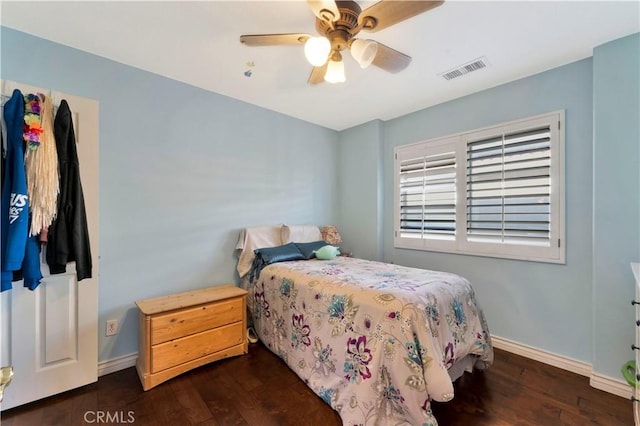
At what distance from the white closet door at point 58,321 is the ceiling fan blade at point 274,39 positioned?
1354 mm

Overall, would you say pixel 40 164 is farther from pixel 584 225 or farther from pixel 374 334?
pixel 584 225

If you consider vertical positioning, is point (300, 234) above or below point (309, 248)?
above

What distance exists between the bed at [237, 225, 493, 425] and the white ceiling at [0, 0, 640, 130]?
68.8 inches

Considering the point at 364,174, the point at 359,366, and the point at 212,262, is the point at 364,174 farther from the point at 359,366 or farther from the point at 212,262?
the point at 359,366

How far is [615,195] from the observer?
1922mm

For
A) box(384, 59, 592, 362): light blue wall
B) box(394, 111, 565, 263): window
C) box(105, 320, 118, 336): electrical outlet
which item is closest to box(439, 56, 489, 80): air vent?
box(384, 59, 592, 362): light blue wall

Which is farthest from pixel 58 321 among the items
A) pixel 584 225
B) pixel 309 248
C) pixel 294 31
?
pixel 584 225

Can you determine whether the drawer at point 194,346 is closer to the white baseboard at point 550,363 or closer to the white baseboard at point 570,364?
the white baseboard at point 550,363

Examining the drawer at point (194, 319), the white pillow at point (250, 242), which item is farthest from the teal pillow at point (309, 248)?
the drawer at point (194, 319)

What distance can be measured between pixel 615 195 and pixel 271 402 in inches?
110

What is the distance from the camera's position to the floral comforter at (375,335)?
1491 mm

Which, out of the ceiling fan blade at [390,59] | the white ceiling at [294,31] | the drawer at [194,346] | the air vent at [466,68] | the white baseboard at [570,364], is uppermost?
the white ceiling at [294,31]

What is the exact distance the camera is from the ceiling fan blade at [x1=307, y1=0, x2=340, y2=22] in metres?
1.29

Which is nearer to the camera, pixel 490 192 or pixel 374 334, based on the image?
pixel 374 334
